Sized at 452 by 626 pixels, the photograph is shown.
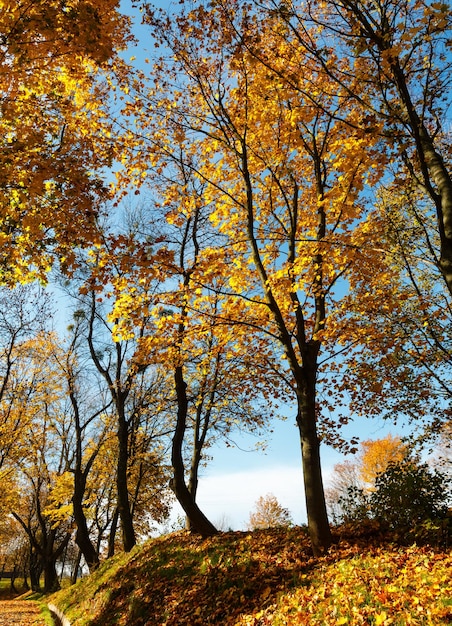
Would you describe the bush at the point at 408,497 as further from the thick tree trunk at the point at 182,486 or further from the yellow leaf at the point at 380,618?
the thick tree trunk at the point at 182,486

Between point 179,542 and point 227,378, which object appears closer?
point 179,542

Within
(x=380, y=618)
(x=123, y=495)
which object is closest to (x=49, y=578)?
(x=123, y=495)

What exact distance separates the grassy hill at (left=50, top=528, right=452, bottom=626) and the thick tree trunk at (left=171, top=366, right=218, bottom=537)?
0.43 m

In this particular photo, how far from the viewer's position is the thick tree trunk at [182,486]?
10703mm

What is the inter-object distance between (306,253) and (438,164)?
2507mm

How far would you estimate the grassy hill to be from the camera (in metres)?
4.88

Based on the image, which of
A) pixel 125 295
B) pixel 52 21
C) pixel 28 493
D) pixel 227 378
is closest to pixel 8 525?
pixel 28 493

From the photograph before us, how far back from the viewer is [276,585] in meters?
6.48

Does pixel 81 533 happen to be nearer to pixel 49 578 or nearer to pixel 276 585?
pixel 276 585

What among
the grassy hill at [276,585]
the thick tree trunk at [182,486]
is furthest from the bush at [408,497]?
the thick tree trunk at [182,486]

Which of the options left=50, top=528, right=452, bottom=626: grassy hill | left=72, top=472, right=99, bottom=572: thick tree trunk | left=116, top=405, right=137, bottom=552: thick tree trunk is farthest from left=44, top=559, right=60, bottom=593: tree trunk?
left=50, top=528, right=452, bottom=626: grassy hill

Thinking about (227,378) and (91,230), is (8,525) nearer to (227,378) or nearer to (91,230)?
(227,378)

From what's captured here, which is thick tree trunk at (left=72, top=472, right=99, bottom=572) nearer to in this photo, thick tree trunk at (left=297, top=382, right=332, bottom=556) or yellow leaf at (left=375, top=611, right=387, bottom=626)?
thick tree trunk at (left=297, top=382, right=332, bottom=556)

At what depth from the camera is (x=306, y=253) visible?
746 cm
